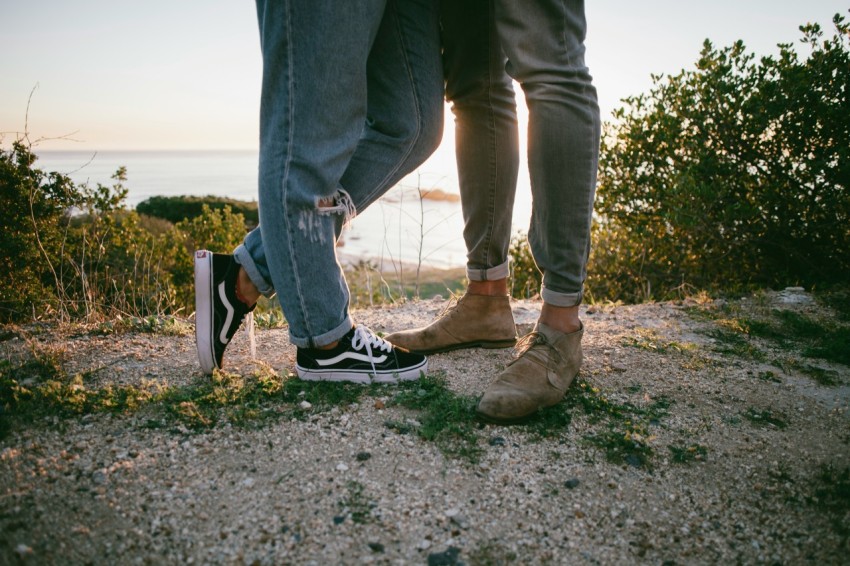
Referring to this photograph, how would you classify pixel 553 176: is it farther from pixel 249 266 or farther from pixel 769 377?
pixel 769 377

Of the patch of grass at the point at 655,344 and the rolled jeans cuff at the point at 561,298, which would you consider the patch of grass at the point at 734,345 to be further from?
the rolled jeans cuff at the point at 561,298

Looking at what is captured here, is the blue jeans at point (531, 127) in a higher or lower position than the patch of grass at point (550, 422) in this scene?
higher

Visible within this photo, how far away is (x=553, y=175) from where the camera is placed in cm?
179

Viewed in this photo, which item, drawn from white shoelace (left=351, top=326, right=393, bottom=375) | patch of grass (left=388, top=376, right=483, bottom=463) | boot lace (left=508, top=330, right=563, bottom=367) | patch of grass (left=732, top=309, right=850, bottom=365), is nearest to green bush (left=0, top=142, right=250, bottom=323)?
white shoelace (left=351, top=326, right=393, bottom=375)

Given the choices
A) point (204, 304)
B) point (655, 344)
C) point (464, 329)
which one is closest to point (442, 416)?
point (464, 329)

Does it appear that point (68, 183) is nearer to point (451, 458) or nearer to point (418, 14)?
point (418, 14)

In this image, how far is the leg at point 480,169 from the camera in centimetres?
206

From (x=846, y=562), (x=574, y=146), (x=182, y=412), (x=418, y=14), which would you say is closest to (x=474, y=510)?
(x=846, y=562)

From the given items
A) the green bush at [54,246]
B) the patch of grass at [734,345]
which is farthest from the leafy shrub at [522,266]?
the green bush at [54,246]

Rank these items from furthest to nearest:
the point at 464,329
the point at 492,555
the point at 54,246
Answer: the point at 54,246
the point at 464,329
the point at 492,555

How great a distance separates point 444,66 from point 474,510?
1675mm

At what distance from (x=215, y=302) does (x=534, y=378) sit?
1138 mm

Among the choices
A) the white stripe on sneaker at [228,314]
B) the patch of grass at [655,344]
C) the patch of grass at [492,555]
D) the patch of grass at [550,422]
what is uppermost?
the white stripe on sneaker at [228,314]

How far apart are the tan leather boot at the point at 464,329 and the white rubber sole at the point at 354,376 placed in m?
0.36
